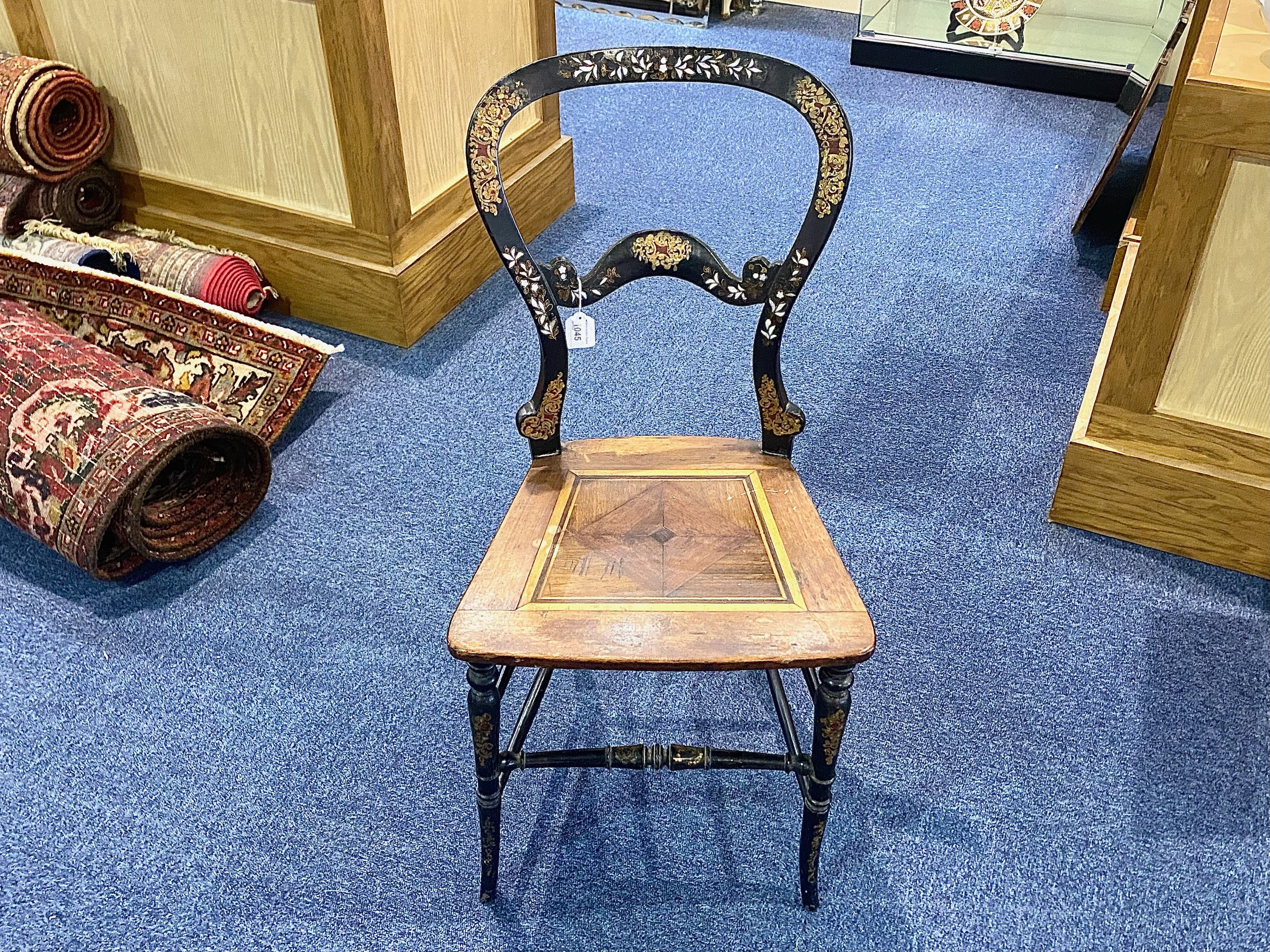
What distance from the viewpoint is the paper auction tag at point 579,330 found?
152 cm

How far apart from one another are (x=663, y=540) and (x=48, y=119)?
2.17 meters

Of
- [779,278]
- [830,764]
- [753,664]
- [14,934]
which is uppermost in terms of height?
[779,278]

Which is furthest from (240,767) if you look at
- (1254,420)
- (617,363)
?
(1254,420)

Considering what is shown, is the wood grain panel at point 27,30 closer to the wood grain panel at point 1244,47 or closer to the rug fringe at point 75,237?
the rug fringe at point 75,237

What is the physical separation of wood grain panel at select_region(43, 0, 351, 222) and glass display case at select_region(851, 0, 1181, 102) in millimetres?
2644

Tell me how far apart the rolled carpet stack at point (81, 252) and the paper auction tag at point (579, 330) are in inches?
60.1

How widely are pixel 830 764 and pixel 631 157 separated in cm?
273

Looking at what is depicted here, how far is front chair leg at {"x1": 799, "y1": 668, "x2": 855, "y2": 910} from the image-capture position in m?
1.28

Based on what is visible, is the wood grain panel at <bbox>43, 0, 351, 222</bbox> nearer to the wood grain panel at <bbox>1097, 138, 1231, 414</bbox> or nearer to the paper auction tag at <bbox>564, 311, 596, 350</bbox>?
the paper auction tag at <bbox>564, 311, 596, 350</bbox>

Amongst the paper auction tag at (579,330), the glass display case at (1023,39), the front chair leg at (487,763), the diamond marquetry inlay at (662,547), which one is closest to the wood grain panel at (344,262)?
the paper auction tag at (579,330)

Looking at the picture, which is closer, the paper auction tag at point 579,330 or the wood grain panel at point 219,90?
the paper auction tag at point 579,330

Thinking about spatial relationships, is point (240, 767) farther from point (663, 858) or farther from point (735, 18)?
point (735, 18)

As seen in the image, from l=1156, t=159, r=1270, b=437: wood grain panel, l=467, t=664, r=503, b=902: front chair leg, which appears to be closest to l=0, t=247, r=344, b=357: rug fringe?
l=467, t=664, r=503, b=902: front chair leg

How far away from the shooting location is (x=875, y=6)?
431cm
